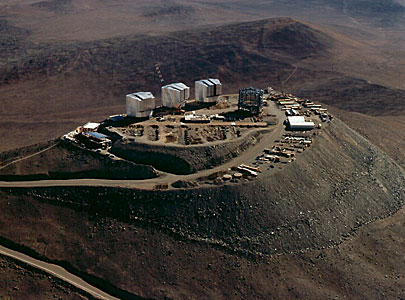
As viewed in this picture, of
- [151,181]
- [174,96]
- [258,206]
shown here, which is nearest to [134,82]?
[174,96]

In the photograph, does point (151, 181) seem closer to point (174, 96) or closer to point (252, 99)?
point (174, 96)

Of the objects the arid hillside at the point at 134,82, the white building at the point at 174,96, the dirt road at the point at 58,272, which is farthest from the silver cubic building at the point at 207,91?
the dirt road at the point at 58,272

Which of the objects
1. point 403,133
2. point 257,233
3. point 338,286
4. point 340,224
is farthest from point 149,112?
point 403,133


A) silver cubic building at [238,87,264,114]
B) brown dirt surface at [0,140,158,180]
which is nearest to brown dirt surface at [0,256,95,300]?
brown dirt surface at [0,140,158,180]

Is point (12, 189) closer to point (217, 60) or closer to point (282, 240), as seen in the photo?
point (282, 240)

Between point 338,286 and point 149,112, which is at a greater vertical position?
point 149,112

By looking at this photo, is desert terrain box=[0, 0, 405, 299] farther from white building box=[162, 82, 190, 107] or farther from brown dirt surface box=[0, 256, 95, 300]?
white building box=[162, 82, 190, 107]
